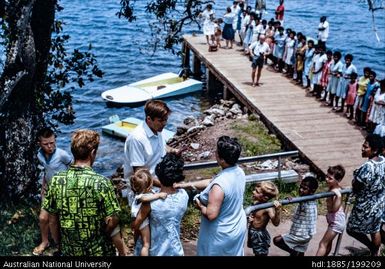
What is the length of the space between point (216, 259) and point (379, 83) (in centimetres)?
930

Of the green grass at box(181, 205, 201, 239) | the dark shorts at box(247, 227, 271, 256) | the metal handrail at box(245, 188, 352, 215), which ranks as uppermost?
the metal handrail at box(245, 188, 352, 215)

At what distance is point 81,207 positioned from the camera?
4828 millimetres

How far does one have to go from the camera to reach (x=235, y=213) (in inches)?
211

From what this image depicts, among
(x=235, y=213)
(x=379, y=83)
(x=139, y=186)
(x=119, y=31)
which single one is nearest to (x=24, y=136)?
(x=139, y=186)

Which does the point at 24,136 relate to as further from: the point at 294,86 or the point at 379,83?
the point at 294,86

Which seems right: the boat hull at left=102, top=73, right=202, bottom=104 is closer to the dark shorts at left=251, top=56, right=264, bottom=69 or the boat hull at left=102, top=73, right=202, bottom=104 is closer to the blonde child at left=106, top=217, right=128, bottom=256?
the dark shorts at left=251, top=56, right=264, bottom=69

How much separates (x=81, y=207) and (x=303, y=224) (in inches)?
113

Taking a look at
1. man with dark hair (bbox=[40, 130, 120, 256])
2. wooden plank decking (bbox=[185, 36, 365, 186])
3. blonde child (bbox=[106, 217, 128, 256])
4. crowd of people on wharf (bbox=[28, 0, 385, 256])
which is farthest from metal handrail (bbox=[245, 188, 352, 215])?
wooden plank decking (bbox=[185, 36, 365, 186])

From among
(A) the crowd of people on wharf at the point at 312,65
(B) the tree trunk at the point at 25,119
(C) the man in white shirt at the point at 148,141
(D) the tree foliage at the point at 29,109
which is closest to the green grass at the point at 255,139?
(A) the crowd of people on wharf at the point at 312,65

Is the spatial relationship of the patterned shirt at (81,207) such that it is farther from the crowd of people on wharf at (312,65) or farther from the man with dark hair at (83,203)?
the crowd of people on wharf at (312,65)

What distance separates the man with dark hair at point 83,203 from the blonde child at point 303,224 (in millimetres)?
2448

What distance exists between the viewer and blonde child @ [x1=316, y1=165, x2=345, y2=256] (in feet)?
20.9

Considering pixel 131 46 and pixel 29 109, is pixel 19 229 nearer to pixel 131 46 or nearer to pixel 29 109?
pixel 29 109

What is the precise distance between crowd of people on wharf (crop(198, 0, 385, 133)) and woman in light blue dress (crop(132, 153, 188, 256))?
7343 millimetres
